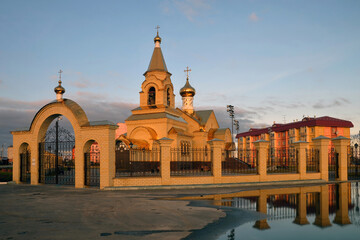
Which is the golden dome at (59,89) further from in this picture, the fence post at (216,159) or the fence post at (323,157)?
the fence post at (323,157)

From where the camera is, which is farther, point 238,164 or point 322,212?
point 238,164

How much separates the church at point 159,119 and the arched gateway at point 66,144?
10203 millimetres

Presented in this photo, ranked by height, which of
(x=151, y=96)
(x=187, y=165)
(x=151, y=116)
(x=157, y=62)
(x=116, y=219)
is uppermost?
(x=157, y=62)

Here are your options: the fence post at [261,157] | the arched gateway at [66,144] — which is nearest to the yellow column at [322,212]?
the fence post at [261,157]

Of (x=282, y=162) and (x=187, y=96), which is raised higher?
(x=187, y=96)

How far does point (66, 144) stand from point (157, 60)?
59.5 ft

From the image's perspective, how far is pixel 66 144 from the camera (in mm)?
16250

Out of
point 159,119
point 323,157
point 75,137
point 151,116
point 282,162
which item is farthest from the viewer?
point 151,116

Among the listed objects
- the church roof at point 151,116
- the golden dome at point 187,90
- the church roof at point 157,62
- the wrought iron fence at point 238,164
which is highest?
the church roof at point 157,62

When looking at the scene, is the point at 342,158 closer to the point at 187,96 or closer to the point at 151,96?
the point at 151,96

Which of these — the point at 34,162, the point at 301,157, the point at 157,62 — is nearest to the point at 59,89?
the point at 34,162

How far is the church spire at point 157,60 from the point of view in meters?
31.9

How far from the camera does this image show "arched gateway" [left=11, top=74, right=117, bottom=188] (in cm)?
1424

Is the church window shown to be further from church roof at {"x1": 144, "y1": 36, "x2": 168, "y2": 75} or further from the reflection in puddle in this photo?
the reflection in puddle
